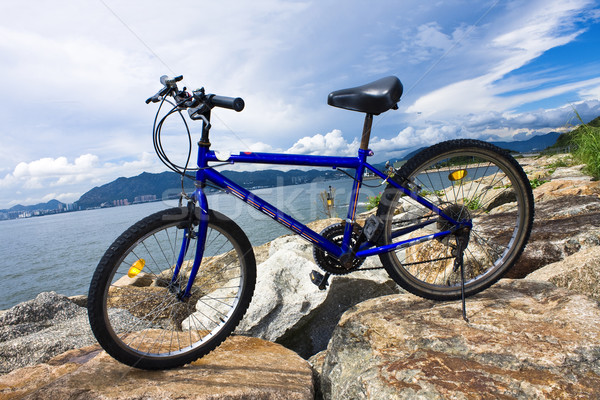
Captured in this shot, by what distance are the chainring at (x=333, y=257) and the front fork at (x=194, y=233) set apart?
3.21 feet

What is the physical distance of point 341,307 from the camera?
12.6 feet

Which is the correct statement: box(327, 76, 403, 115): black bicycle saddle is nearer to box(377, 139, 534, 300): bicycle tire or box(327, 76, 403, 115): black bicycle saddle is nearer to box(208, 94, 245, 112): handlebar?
box(377, 139, 534, 300): bicycle tire

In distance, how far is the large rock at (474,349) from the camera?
168cm

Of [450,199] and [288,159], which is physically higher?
[288,159]

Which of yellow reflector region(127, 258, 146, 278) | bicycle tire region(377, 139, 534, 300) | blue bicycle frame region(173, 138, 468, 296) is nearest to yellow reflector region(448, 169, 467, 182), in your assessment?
bicycle tire region(377, 139, 534, 300)

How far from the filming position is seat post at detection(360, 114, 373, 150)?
2.65m

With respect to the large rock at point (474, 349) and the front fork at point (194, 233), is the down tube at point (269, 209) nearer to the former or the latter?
the front fork at point (194, 233)

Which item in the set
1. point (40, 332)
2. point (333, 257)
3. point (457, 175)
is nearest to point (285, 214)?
point (333, 257)

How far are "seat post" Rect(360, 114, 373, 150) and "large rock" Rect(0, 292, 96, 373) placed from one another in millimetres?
3240

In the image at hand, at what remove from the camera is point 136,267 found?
235 cm

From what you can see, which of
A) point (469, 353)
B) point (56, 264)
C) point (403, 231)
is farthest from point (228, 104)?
point (56, 264)

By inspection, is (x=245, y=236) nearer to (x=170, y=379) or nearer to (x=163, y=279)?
(x=163, y=279)

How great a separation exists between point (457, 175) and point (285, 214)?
63.4 inches

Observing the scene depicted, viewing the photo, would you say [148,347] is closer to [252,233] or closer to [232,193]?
[232,193]
